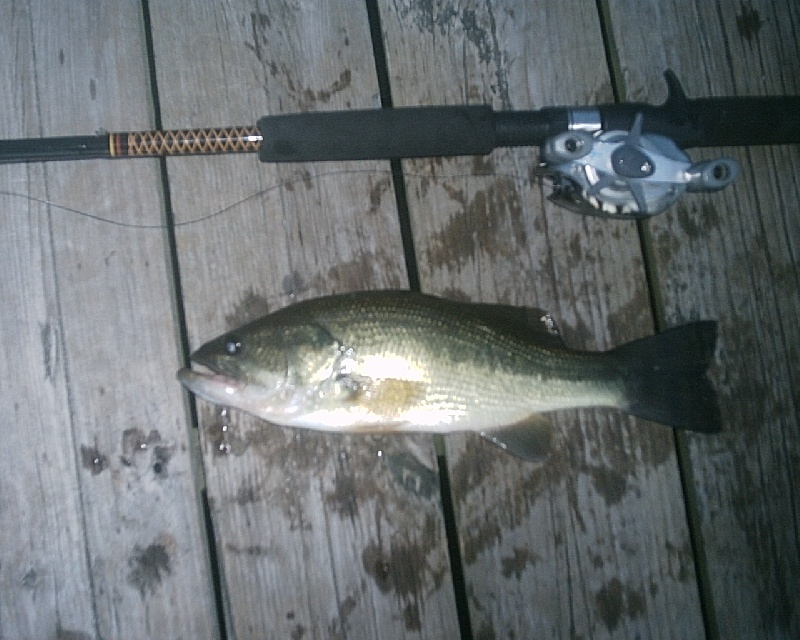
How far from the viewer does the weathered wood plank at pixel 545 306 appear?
212 centimetres

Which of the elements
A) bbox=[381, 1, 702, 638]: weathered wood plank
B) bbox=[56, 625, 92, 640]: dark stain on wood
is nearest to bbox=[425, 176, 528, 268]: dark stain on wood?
bbox=[381, 1, 702, 638]: weathered wood plank

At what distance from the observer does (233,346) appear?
1857 millimetres

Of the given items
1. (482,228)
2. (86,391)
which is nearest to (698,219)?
(482,228)

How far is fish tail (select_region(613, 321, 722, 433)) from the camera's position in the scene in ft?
6.56

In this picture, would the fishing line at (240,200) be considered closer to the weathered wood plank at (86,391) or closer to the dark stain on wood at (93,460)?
the weathered wood plank at (86,391)

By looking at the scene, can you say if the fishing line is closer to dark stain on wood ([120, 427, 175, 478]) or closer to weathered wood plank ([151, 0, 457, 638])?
weathered wood plank ([151, 0, 457, 638])

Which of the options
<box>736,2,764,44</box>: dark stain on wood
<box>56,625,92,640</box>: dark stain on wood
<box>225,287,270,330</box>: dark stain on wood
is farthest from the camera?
<box>736,2,764,44</box>: dark stain on wood

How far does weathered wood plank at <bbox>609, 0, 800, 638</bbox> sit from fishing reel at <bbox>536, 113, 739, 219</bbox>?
0.88ft

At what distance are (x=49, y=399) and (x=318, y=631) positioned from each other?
1149mm

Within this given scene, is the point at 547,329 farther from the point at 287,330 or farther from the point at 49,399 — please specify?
the point at 49,399

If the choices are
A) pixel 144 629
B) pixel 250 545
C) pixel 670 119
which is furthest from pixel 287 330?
pixel 670 119

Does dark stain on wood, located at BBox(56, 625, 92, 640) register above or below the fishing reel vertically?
below

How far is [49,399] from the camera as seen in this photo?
80.1 inches

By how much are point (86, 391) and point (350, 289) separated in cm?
92
